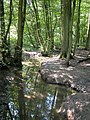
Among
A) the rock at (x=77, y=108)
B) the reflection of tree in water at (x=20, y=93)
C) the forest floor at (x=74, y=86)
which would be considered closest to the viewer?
the rock at (x=77, y=108)

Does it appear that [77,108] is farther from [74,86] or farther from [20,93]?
[74,86]

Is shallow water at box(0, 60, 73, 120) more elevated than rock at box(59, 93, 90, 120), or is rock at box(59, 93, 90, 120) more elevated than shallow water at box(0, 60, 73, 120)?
rock at box(59, 93, 90, 120)

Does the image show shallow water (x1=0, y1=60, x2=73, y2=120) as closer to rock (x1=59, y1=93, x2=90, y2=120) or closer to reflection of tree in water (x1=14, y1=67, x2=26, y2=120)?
reflection of tree in water (x1=14, y1=67, x2=26, y2=120)

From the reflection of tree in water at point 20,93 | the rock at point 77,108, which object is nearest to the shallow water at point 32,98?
the reflection of tree in water at point 20,93

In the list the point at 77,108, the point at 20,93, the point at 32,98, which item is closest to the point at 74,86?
Result: the point at 32,98

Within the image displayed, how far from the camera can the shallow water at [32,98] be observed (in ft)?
32.7

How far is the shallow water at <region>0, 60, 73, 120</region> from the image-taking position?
9969 mm

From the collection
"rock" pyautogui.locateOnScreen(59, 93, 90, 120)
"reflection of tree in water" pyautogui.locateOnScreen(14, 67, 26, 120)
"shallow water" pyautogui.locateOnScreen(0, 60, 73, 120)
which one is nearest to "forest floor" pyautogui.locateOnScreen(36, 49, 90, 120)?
"rock" pyautogui.locateOnScreen(59, 93, 90, 120)

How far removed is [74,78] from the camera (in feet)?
49.4

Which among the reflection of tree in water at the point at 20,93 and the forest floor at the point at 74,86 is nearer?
the forest floor at the point at 74,86

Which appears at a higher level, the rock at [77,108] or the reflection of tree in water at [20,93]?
the rock at [77,108]

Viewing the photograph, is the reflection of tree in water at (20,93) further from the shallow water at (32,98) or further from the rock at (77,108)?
the rock at (77,108)

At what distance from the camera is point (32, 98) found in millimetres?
12227

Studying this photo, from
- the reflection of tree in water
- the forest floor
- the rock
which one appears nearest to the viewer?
the rock
